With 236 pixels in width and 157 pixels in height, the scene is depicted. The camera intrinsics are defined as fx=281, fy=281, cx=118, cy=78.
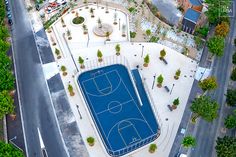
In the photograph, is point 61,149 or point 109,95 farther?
point 109,95

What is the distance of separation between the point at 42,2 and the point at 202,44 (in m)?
47.1

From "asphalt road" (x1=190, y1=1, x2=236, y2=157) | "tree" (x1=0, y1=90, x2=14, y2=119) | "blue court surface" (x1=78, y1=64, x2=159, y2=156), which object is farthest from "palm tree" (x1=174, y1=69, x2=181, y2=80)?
"tree" (x1=0, y1=90, x2=14, y2=119)

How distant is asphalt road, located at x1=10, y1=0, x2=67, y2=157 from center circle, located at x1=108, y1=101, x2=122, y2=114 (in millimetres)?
11838

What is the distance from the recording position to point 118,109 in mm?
60000

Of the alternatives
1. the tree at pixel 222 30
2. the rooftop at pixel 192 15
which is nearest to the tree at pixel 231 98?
the tree at pixel 222 30

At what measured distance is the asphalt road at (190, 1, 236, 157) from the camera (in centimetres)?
5409

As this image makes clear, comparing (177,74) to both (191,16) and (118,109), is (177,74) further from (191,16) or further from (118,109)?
(191,16)

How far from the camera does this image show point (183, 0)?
8144cm

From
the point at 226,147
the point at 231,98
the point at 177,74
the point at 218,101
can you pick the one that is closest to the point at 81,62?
the point at 177,74

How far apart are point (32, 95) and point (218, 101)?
40881 millimetres

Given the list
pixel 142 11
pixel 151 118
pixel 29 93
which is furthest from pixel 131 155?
pixel 142 11

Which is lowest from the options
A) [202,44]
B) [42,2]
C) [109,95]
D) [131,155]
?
[131,155]

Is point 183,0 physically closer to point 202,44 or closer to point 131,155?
point 202,44

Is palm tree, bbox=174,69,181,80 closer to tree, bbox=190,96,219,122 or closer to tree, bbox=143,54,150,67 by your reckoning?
tree, bbox=143,54,150,67
